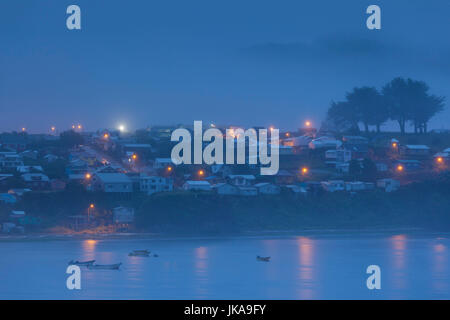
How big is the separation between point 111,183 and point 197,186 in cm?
243

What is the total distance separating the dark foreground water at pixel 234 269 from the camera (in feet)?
43.0

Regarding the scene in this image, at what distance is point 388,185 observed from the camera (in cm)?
2497

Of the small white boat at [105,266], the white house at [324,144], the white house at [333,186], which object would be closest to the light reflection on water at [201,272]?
the small white boat at [105,266]

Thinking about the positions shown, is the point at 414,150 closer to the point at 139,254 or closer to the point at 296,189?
the point at 296,189

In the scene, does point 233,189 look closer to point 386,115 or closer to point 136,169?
point 136,169

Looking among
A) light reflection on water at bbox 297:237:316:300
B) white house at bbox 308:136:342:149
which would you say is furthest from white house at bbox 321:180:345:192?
white house at bbox 308:136:342:149

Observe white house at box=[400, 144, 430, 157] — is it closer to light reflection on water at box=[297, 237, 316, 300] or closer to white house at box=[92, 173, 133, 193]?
light reflection on water at box=[297, 237, 316, 300]

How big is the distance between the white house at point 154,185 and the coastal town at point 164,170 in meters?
0.03

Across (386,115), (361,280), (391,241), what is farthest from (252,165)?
(361,280)

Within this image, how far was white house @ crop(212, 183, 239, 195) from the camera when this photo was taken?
895 inches

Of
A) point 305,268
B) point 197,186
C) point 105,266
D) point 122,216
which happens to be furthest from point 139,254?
point 197,186

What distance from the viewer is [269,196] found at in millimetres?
23062

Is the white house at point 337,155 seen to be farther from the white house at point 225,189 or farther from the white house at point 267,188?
the white house at point 225,189

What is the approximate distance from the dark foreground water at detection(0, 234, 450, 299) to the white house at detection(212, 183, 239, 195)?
104 inches
